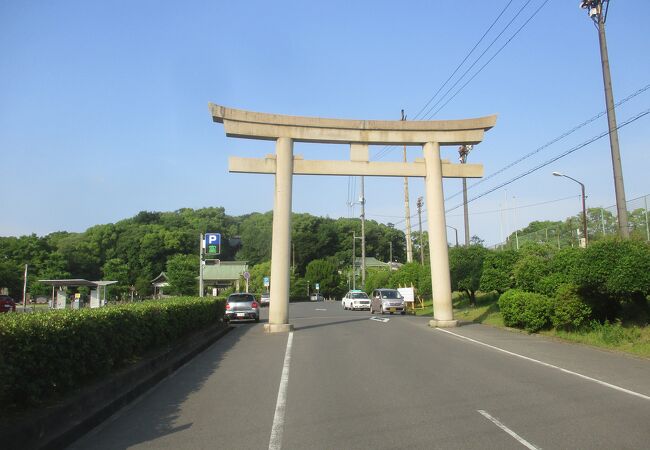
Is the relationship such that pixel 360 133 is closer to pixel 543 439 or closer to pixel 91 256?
pixel 543 439

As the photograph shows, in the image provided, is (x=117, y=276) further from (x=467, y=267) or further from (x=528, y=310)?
(x=528, y=310)

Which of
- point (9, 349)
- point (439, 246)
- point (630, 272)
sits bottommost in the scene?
point (9, 349)

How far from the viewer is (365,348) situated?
50.5 ft

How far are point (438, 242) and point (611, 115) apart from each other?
812cm

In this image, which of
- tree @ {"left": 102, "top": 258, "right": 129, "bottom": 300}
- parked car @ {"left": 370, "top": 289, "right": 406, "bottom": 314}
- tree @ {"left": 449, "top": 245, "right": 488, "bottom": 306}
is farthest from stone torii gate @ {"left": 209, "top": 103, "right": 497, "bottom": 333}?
tree @ {"left": 102, "top": 258, "right": 129, "bottom": 300}

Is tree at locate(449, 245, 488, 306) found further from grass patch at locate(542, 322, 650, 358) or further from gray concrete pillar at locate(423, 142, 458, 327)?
grass patch at locate(542, 322, 650, 358)

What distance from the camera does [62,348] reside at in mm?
6980

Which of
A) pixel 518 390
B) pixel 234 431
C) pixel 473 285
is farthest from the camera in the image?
pixel 473 285

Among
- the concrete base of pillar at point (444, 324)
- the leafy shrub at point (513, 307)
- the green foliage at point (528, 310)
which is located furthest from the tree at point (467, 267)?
the green foliage at point (528, 310)

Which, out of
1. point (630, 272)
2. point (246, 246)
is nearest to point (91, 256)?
point (246, 246)

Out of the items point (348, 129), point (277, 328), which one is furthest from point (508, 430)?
point (348, 129)

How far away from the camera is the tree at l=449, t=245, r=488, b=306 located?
31314 mm

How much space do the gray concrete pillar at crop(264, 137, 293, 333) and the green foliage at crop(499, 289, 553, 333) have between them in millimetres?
8821

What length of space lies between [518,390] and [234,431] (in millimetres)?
5085
